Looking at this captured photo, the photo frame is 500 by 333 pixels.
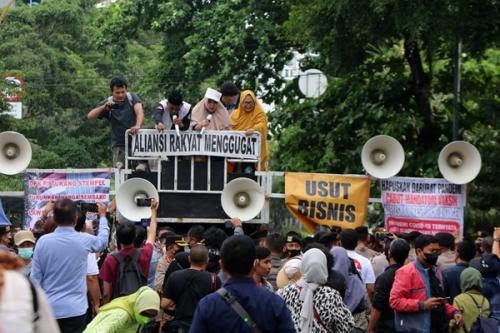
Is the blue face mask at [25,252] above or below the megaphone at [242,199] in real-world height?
below

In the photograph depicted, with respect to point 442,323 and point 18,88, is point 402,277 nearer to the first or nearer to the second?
point 442,323

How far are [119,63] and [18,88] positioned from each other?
49.8 ft

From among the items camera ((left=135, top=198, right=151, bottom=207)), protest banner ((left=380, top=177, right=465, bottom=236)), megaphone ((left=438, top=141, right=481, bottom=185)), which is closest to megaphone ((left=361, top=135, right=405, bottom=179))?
protest banner ((left=380, top=177, right=465, bottom=236))

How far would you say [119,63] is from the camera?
143ft

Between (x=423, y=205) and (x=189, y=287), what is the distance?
25.1ft

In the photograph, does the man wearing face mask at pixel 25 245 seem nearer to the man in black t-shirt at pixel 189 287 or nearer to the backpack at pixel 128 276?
the backpack at pixel 128 276

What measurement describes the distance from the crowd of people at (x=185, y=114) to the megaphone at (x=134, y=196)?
664 mm

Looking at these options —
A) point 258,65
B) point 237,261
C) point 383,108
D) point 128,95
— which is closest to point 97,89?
point 258,65

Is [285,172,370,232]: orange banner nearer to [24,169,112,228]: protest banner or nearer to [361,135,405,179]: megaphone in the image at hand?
[361,135,405,179]: megaphone

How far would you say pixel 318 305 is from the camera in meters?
9.06

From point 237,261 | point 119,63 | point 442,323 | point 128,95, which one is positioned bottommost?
point 442,323

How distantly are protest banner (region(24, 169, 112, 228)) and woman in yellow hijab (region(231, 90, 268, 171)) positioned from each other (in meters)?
2.04

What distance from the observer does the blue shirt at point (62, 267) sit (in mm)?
9375

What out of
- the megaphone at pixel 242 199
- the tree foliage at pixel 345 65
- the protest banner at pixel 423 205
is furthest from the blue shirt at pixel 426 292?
the tree foliage at pixel 345 65
